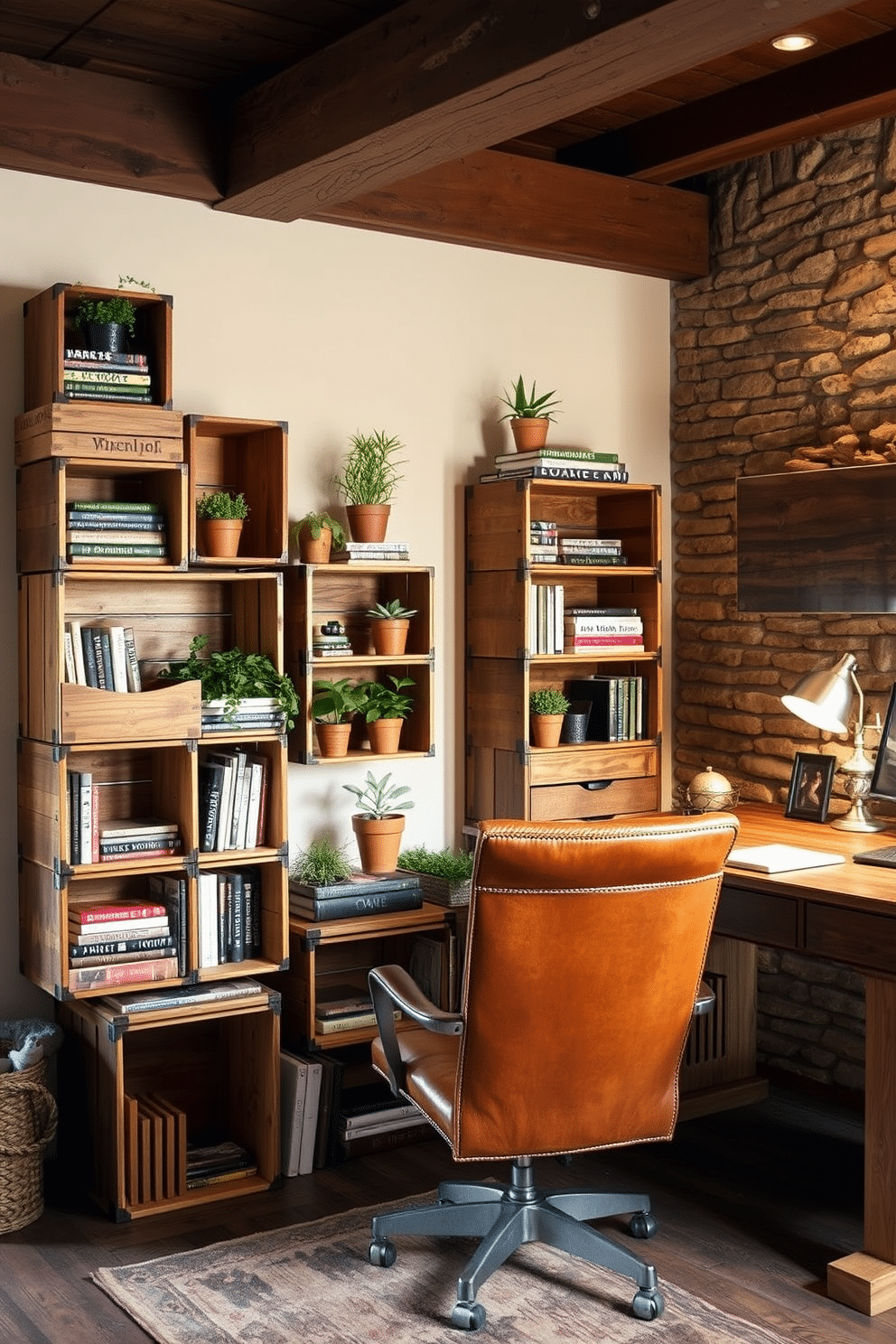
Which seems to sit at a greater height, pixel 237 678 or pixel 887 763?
pixel 237 678

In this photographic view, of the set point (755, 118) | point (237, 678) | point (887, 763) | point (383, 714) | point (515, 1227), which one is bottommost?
point (515, 1227)

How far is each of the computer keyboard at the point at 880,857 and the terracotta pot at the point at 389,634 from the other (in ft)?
4.66

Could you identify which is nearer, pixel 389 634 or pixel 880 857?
pixel 880 857

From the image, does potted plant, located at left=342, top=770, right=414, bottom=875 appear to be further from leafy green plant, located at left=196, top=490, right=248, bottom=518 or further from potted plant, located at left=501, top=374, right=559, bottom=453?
potted plant, located at left=501, top=374, right=559, bottom=453

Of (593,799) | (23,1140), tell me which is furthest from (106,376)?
(593,799)

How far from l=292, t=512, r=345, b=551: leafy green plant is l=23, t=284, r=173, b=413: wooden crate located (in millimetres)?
589

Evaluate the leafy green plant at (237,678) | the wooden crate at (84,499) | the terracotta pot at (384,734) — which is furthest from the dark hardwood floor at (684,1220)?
the wooden crate at (84,499)

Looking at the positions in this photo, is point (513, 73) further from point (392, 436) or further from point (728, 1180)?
point (728, 1180)

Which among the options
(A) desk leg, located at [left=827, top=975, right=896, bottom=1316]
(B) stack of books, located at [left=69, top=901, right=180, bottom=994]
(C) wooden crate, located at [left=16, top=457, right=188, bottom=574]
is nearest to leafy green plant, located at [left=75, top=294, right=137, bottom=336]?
(C) wooden crate, located at [left=16, top=457, right=188, bottom=574]

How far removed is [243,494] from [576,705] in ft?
4.29

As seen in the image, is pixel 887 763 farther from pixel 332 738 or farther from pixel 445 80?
pixel 445 80

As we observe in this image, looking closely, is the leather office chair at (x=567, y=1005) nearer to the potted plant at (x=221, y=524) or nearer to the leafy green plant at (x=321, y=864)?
the leafy green plant at (x=321, y=864)

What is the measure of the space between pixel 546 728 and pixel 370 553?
2.59 feet

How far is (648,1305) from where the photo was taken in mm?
2861
